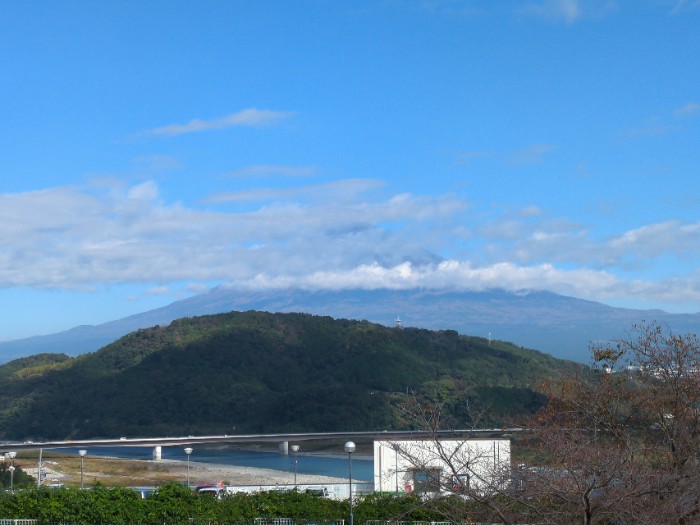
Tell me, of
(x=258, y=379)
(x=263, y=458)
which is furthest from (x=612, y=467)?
(x=258, y=379)

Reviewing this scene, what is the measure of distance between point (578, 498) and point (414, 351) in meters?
83.5

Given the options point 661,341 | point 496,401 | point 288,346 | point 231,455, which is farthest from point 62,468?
point 661,341

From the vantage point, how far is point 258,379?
88.8 m

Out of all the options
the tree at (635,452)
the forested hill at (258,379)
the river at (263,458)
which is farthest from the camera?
the forested hill at (258,379)

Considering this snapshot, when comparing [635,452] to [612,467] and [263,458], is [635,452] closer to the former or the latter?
[612,467]

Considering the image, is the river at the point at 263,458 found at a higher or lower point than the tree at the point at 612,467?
lower

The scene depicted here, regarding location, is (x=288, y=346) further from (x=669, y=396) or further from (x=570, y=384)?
(x=669, y=396)

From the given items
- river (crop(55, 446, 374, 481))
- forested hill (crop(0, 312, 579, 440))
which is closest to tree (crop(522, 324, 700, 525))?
river (crop(55, 446, 374, 481))

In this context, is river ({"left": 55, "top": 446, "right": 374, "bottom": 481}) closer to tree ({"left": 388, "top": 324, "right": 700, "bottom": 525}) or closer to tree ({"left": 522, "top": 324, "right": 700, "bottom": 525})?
tree ({"left": 522, "top": 324, "right": 700, "bottom": 525})

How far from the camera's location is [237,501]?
17.5 meters

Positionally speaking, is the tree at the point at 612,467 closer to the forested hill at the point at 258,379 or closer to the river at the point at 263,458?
the river at the point at 263,458

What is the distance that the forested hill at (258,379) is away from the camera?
8006 centimetres

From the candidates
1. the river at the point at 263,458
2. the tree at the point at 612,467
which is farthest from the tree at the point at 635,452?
the river at the point at 263,458

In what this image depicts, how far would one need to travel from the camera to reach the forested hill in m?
80.1
